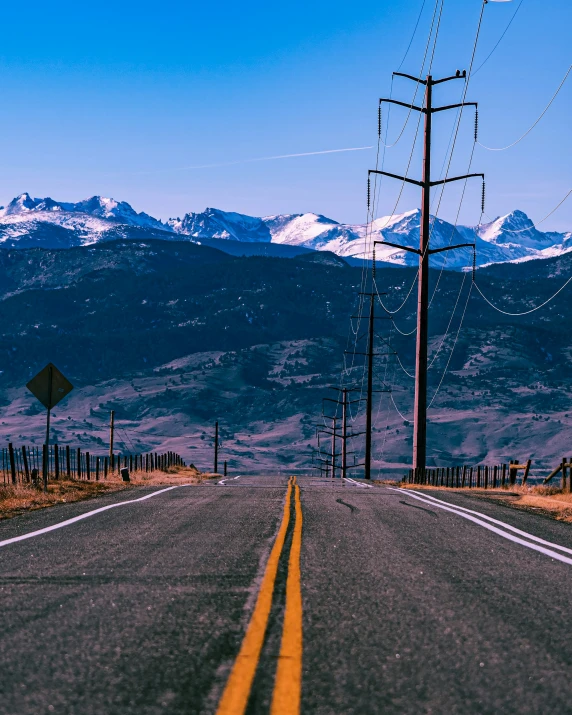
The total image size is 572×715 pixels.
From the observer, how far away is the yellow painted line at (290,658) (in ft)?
15.8

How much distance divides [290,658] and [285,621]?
1.08 metres

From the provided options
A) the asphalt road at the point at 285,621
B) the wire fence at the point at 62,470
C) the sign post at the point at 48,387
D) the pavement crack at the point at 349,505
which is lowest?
the wire fence at the point at 62,470

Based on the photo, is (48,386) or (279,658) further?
(48,386)

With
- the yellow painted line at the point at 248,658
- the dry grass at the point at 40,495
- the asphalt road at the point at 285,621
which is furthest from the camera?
the dry grass at the point at 40,495

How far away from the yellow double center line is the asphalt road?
20 mm

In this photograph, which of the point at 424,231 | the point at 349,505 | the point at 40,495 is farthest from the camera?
the point at 424,231

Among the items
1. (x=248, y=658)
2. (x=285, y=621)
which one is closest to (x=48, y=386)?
(x=285, y=621)

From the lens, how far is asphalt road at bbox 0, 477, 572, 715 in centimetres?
502

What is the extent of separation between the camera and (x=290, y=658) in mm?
5699

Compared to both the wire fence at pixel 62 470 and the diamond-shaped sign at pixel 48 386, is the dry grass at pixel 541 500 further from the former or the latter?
the diamond-shaped sign at pixel 48 386

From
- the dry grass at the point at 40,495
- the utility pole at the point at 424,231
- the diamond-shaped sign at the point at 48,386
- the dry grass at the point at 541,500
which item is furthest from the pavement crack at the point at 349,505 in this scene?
the utility pole at the point at 424,231

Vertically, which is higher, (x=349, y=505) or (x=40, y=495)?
(x=349, y=505)

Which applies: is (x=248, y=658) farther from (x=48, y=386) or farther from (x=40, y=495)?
(x=48, y=386)

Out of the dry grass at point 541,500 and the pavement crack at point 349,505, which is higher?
the pavement crack at point 349,505
